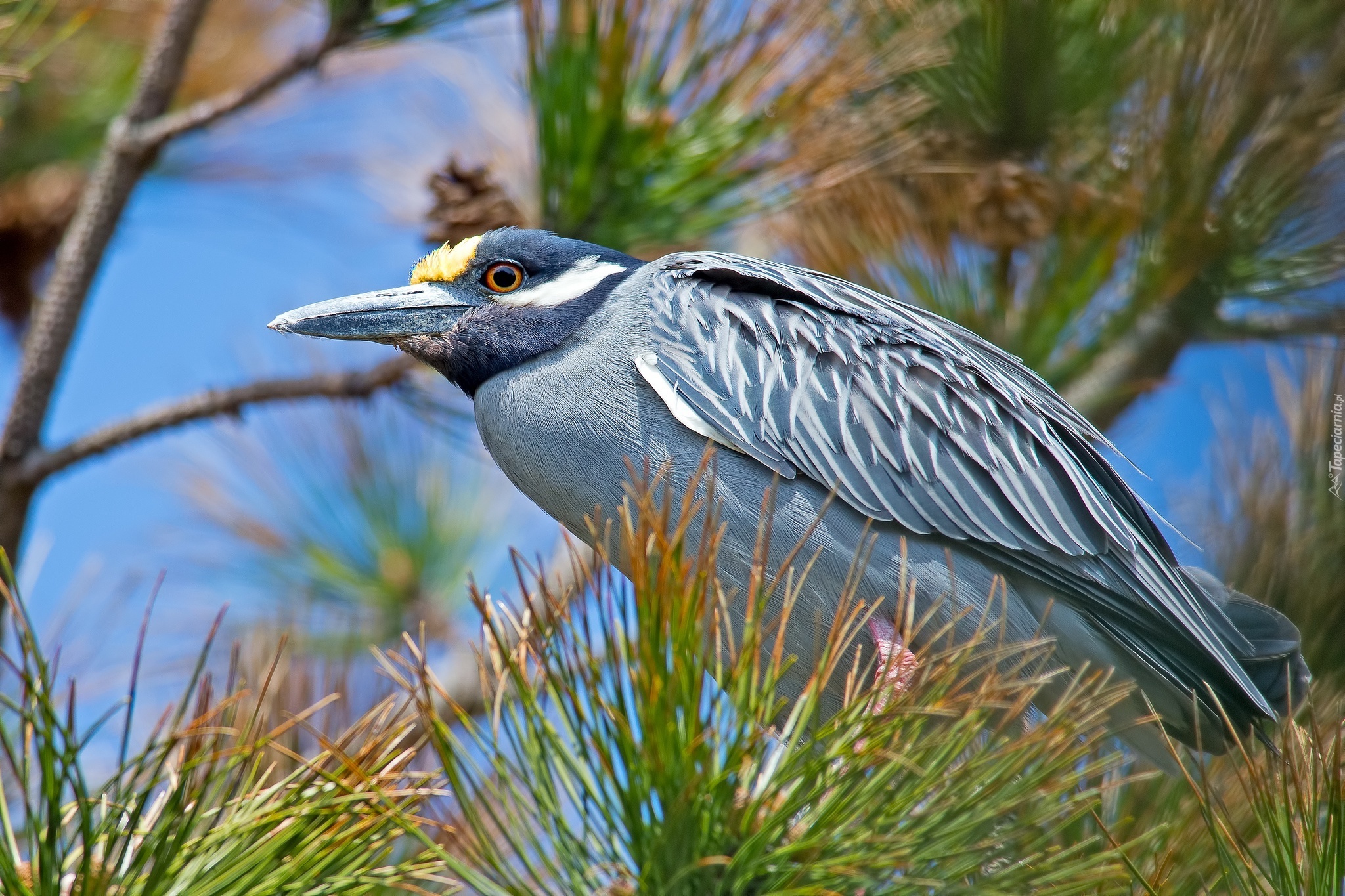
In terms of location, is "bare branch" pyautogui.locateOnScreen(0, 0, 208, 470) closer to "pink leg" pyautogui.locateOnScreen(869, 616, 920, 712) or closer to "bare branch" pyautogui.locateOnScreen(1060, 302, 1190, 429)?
"pink leg" pyautogui.locateOnScreen(869, 616, 920, 712)

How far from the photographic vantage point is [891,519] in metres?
2.53

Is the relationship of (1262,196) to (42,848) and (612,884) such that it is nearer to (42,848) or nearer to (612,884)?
(612,884)

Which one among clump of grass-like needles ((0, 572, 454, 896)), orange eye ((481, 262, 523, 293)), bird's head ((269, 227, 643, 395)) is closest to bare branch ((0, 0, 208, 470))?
bird's head ((269, 227, 643, 395))

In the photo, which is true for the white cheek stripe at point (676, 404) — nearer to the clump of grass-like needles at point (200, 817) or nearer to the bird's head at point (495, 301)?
the bird's head at point (495, 301)

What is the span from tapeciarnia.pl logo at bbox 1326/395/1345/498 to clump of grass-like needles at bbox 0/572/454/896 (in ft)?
6.76

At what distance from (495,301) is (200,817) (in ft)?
4.82

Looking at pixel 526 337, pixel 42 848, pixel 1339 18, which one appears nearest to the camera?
pixel 42 848

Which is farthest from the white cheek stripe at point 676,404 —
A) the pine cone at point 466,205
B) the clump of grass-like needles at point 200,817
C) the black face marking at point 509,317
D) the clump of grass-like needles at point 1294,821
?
the clump of grass-like needles at point 1294,821

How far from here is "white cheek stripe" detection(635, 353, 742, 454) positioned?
8.07ft

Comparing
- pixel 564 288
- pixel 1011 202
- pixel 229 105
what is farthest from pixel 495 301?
pixel 1011 202

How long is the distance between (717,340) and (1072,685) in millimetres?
1246

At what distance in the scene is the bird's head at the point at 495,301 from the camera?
9.18 feet

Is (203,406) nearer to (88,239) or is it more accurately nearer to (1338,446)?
(88,239)

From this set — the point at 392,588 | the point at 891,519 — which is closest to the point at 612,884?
the point at 891,519
